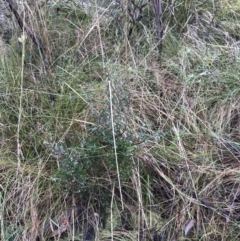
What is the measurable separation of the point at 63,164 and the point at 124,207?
249 mm

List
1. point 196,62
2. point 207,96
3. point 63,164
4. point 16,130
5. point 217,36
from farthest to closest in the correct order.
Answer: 1. point 217,36
2. point 196,62
3. point 207,96
4. point 16,130
5. point 63,164

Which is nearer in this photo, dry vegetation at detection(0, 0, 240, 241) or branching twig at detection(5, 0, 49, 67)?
dry vegetation at detection(0, 0, 240, 241)

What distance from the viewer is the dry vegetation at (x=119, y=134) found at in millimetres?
1500

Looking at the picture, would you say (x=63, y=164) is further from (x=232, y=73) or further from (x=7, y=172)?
(x=232, y=73)

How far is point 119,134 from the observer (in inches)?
59.2

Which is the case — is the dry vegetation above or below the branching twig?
below

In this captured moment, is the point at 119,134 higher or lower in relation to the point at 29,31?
lower

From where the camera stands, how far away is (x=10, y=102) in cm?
179

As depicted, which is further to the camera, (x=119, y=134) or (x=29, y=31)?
(x=29, y=31)

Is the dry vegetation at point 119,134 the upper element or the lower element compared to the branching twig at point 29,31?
lower

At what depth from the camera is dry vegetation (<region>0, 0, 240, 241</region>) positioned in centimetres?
150

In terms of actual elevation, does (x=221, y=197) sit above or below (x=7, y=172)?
below

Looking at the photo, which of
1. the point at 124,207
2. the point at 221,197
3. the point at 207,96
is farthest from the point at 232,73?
the point at 124,207

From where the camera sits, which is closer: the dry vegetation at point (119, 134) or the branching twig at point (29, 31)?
the dry vegetation at point (119, 134)
